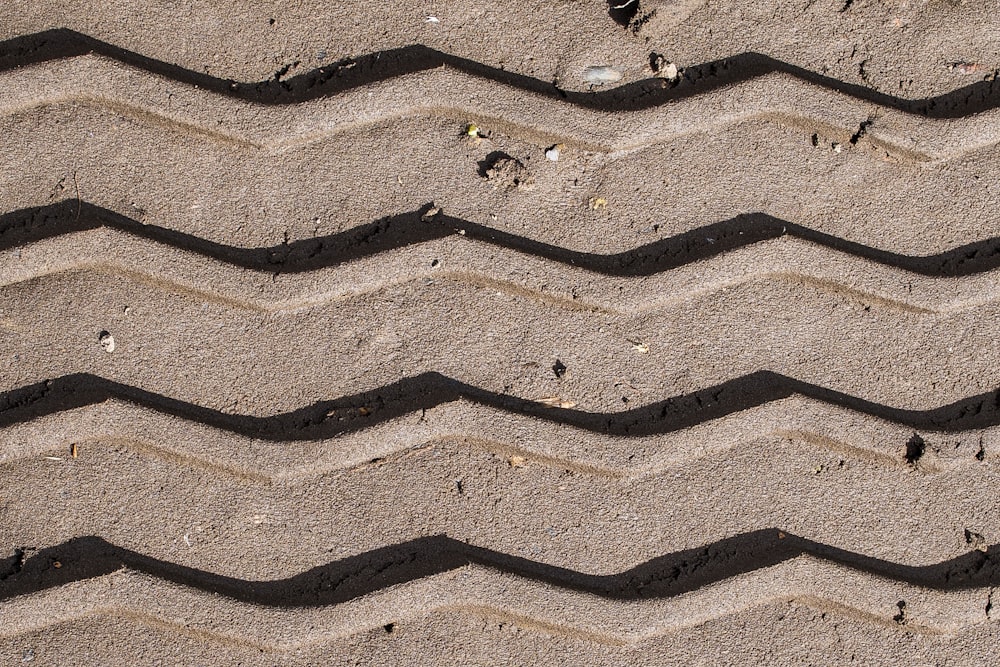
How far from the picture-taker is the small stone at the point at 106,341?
1741mm

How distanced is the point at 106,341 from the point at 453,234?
0.82 metres

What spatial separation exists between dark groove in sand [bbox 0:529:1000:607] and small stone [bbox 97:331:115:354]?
1.42 feet

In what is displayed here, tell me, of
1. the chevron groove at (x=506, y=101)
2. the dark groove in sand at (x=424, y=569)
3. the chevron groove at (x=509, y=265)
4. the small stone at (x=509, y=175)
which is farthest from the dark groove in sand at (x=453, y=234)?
the dark groove in sand at (x=424, y=569)

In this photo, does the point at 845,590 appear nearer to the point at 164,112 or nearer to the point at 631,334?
the point at 631,334

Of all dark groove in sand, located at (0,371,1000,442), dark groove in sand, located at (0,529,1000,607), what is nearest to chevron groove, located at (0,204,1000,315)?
dark groove in sand, located at (0,371,1000,442)

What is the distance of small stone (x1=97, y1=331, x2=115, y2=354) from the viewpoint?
1741 mm

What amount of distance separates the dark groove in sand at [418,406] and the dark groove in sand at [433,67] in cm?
68

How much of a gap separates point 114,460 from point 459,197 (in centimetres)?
98

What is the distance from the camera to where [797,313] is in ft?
5.87

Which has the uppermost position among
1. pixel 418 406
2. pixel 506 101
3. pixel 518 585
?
pixel 506 101

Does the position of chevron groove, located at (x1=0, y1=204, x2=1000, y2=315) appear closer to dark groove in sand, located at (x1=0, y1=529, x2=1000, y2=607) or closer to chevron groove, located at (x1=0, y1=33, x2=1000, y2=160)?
chevron groove, located at (x1=0, y1=33, x2=1000, y2=160)

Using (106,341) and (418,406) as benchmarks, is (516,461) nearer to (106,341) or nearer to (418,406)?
(418,406)

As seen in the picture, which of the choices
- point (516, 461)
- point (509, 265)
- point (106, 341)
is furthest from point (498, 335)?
point (106, 341)

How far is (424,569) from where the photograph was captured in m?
1.76
